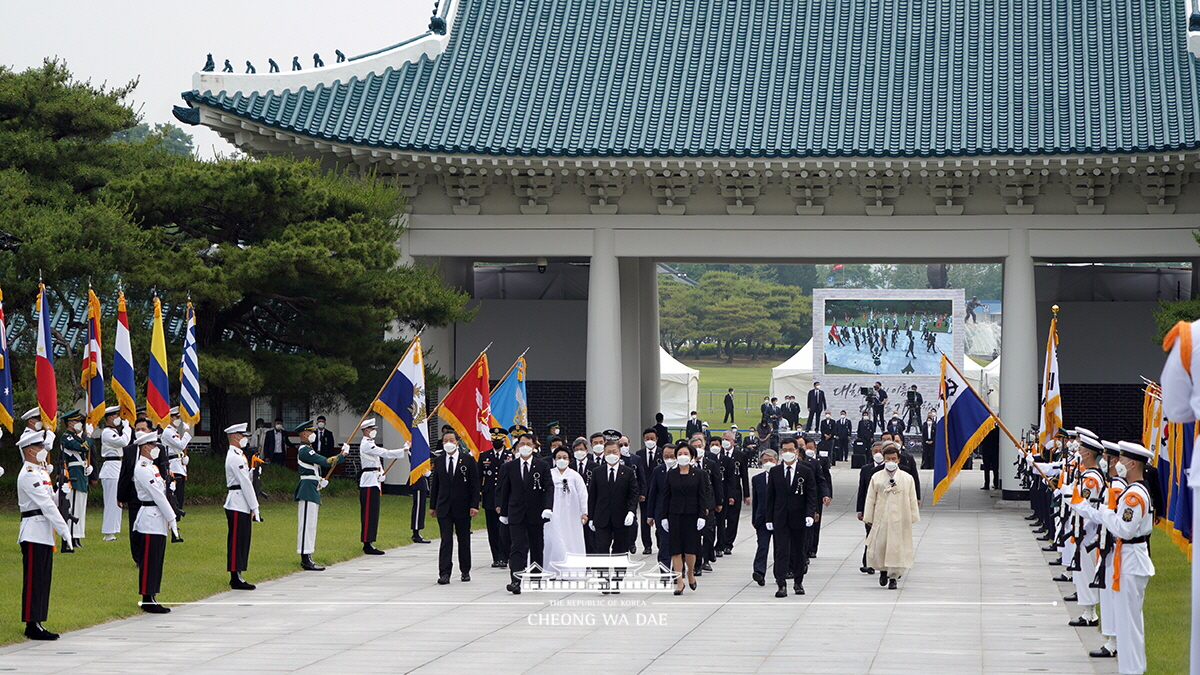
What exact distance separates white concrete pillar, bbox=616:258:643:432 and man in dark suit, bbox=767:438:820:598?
1592 cm

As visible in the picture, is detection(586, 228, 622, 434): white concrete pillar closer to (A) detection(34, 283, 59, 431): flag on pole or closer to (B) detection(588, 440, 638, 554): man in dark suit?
(B) detection(588, 440, 638, 554): man in dark suit

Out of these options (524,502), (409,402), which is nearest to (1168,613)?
(524,502)

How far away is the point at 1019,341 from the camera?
26.2 meters

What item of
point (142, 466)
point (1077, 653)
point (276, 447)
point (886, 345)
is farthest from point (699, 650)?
point (886, 345)

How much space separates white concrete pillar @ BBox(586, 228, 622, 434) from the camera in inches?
1048

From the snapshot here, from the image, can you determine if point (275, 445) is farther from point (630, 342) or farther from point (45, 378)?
point (45, 378)

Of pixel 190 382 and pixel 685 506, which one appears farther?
pixel 190 382

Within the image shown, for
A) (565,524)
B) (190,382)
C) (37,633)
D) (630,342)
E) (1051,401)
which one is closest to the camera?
(37,633)

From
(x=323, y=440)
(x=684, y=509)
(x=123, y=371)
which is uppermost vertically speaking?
(x=123, y=371)

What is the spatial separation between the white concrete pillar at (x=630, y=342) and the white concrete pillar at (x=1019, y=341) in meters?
8.40

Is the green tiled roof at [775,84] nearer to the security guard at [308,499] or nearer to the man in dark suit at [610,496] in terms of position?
the security guard at [308,499]

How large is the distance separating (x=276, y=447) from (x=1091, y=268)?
715 inches

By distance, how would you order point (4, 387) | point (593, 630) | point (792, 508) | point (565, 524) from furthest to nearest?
point (565, 524), point (4, 387), point (792, 508), point (593, 630)

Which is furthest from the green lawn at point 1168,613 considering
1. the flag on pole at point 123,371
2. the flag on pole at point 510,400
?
the flag on pole at point 123,371
